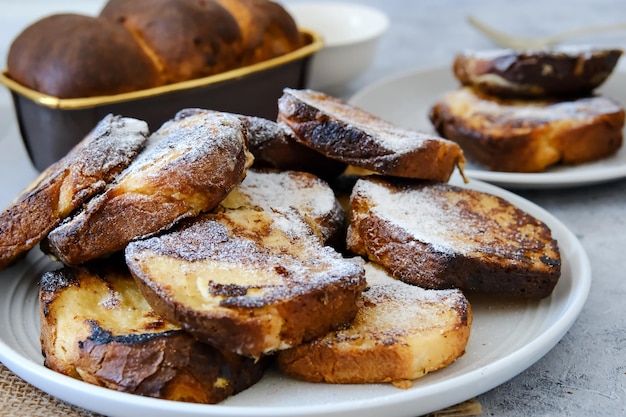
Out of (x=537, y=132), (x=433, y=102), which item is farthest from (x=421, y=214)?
(x=433, y=102)

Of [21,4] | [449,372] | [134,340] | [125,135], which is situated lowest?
[21,4]

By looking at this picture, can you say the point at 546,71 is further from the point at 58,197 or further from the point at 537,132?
the point at 58,197

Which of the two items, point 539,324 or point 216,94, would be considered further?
point 216,94

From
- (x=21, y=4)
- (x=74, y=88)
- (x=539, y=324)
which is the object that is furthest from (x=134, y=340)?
(x=21, y=4)

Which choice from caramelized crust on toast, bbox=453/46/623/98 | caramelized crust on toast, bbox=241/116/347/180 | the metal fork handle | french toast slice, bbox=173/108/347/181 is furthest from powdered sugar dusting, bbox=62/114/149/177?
the metal fork handle

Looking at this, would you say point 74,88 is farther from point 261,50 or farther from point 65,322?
point 65,322

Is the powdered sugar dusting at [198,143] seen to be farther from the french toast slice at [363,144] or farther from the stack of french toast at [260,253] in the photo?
the french toast slice at [363,144]
